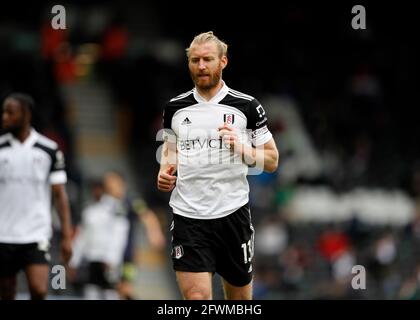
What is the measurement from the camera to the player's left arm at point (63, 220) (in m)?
10.0

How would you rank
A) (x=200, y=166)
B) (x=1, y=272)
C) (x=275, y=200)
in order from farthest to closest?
1. (x=275, y=200)
2. (x=1, y=272)
3. (x=200, y=166)

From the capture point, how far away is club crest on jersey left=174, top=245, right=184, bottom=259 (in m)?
8.19

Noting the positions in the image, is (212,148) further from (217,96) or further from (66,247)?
(66,247)

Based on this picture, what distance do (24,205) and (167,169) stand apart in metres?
2.22

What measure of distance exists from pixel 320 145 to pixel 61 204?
14326 millimetres

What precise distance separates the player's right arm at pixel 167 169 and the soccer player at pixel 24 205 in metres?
1.86

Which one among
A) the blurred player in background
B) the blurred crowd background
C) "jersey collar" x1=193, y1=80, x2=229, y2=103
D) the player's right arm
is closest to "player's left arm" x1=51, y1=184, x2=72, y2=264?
the player's right arm

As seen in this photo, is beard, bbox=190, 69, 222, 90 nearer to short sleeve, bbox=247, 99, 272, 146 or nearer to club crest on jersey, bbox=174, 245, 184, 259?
short sleeve, bbox=247, 99, 272, 146

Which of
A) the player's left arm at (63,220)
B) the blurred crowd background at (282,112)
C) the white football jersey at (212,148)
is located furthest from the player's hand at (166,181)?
the blurred crowd background at (282,112)

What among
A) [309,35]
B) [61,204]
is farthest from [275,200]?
[61,204]

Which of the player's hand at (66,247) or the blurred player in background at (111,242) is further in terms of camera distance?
the blurred player in background at (111,242)

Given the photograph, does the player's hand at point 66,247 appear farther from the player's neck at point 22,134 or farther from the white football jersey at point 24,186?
the player's neck at point 22,134

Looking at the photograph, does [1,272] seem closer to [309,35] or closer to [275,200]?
[275,200]
